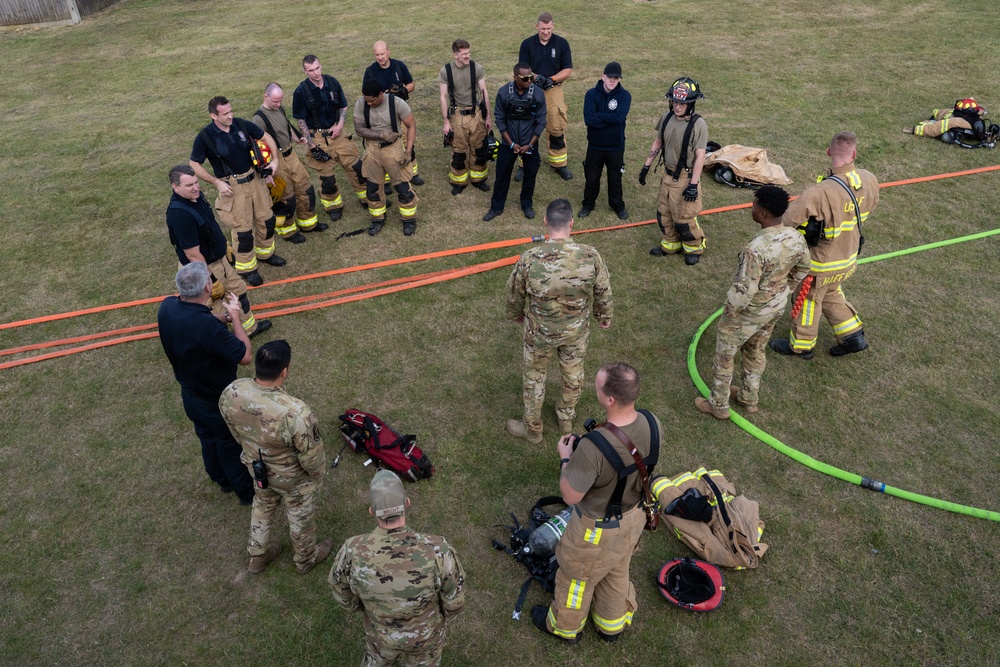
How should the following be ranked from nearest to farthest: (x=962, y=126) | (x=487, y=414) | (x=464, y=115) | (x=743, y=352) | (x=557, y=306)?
(x=557, y=306) < (x=743, y=352) < (x=487, y=414) < (x=464, y=115) < (x=962, y=126)

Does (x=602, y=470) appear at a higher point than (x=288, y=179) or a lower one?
lower

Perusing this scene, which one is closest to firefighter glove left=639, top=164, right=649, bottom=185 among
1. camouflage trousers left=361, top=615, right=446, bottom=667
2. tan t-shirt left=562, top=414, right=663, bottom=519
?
tan t-shirt left=562, top=414, right=663, bottom=519

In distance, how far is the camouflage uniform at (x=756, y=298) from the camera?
616 centimetres

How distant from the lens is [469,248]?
9750mm

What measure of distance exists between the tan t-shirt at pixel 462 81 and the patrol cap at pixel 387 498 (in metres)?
8.49

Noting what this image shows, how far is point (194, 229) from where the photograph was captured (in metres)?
6.96

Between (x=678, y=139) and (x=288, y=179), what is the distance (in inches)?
237

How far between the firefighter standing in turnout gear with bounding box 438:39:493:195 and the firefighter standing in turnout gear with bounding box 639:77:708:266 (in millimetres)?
3208

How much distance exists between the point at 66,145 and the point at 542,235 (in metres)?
11.3

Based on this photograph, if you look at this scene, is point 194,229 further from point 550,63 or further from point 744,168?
point 744,168

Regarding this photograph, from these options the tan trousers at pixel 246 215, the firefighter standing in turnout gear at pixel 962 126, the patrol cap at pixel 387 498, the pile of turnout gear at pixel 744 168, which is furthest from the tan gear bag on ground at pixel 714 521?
the firefighter standing in turnout gear at pixel 962 126

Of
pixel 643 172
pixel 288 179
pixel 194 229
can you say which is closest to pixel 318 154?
pixel 288 179

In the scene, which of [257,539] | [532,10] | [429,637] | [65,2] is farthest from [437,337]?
[65,2]

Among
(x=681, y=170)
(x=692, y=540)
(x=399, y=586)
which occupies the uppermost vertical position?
(x=681, y=170)
